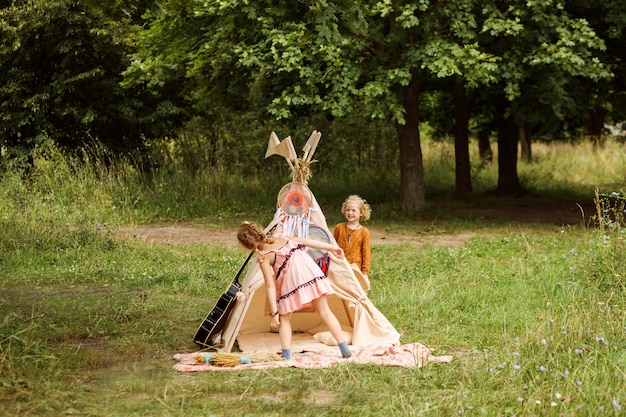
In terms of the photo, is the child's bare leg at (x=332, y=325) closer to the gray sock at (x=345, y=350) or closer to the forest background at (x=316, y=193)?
the gray sock at (x=345, y=350)

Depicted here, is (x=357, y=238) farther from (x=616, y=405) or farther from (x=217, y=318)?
(x=616, y=405)

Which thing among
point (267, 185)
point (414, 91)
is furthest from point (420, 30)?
point (267, 185)

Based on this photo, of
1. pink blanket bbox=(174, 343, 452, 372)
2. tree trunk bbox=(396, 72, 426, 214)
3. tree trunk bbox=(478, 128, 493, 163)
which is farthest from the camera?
tree trunk bbox=(478, 128, 493, 163)

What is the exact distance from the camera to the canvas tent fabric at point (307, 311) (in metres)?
7.28

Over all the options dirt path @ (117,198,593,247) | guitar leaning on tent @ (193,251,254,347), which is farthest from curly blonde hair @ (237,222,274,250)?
dirt path @ (117,198,593,247)

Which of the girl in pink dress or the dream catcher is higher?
the dream catcher

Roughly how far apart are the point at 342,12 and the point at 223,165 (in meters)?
10.9

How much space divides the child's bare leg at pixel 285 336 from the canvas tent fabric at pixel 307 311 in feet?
1.22

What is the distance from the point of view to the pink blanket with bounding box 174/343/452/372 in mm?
6523

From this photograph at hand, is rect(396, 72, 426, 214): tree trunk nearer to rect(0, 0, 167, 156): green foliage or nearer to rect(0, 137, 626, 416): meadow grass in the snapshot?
rect(0, 137, 626, 416): meadow grass

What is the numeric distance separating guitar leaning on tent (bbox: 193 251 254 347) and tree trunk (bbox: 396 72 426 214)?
8.87 meters

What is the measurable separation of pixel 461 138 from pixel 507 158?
5.33 feet

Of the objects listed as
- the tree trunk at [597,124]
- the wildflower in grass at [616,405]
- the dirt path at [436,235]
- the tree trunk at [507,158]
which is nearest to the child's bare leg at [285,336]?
the wildflower in grass at [616,405]

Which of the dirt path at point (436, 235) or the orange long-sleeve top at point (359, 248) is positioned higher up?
the orange long-sleeve top at point (359, 248)
